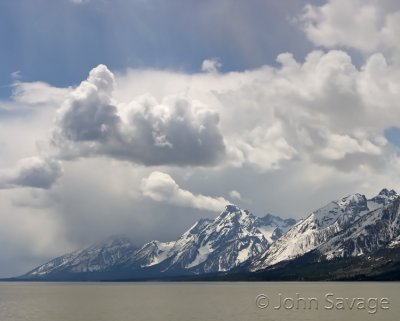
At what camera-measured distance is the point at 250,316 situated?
158 metres

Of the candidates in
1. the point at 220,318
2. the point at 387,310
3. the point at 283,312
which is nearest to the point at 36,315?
the point at 220,318

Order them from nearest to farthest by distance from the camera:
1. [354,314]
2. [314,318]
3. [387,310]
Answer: [314,318]
[354,314]
[387,310]

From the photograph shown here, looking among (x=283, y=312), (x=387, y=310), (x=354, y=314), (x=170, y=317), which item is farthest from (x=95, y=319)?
(x=387, y=310)

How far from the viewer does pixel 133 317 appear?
164 metres

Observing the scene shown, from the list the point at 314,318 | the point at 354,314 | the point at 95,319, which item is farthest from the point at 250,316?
the point at 95,319

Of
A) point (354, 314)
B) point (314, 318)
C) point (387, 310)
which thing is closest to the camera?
point (314, 318)

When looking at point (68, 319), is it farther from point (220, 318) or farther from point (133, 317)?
point (220, 318)

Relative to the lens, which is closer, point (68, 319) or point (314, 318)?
point (314, 318)

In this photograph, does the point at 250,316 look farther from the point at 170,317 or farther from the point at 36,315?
the point at 36,315

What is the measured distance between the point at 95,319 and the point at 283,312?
59450mm

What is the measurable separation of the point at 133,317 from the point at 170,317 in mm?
11846

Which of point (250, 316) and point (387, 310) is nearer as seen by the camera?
point (250, 316)

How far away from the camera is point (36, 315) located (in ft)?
579

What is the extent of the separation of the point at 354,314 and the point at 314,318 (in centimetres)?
1863
